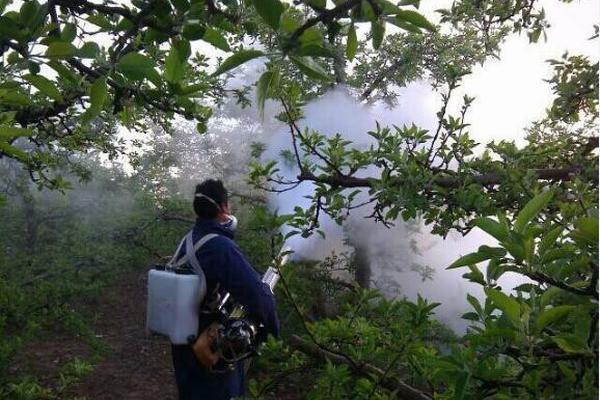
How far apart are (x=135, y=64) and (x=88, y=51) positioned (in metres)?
0.10

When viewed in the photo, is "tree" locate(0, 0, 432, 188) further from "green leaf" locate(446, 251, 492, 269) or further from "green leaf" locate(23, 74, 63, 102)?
"green leaf" locate(446, 251, 492, 269)

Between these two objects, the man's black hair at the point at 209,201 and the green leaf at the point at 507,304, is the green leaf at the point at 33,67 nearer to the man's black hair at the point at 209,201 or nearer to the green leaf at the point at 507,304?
the green leaf at the point at 507,304

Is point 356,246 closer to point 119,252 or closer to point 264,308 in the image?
point 119,252

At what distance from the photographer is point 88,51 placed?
1.21 meters

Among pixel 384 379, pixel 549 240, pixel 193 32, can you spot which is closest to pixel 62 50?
pixel 193 32

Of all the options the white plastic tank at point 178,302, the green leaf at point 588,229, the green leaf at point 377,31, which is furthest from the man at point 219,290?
the green leaf at point 588,229

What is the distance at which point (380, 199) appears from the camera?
2473 millimetres

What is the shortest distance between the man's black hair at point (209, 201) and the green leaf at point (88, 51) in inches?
96.0

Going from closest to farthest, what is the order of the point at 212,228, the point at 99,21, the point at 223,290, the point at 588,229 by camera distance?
the point at 588,229 < the point at 99,21 < the point at 223,290 < the point at 212,228

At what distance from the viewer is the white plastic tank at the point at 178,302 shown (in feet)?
10.6

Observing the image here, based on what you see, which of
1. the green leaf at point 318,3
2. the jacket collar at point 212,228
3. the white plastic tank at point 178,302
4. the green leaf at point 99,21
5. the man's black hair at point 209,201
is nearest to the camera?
the green leaf at point 318,3

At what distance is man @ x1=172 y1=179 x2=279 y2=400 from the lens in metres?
3.31

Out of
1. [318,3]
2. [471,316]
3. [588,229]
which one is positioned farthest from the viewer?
[471,316]

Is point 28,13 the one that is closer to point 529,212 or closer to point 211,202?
point 529,212
